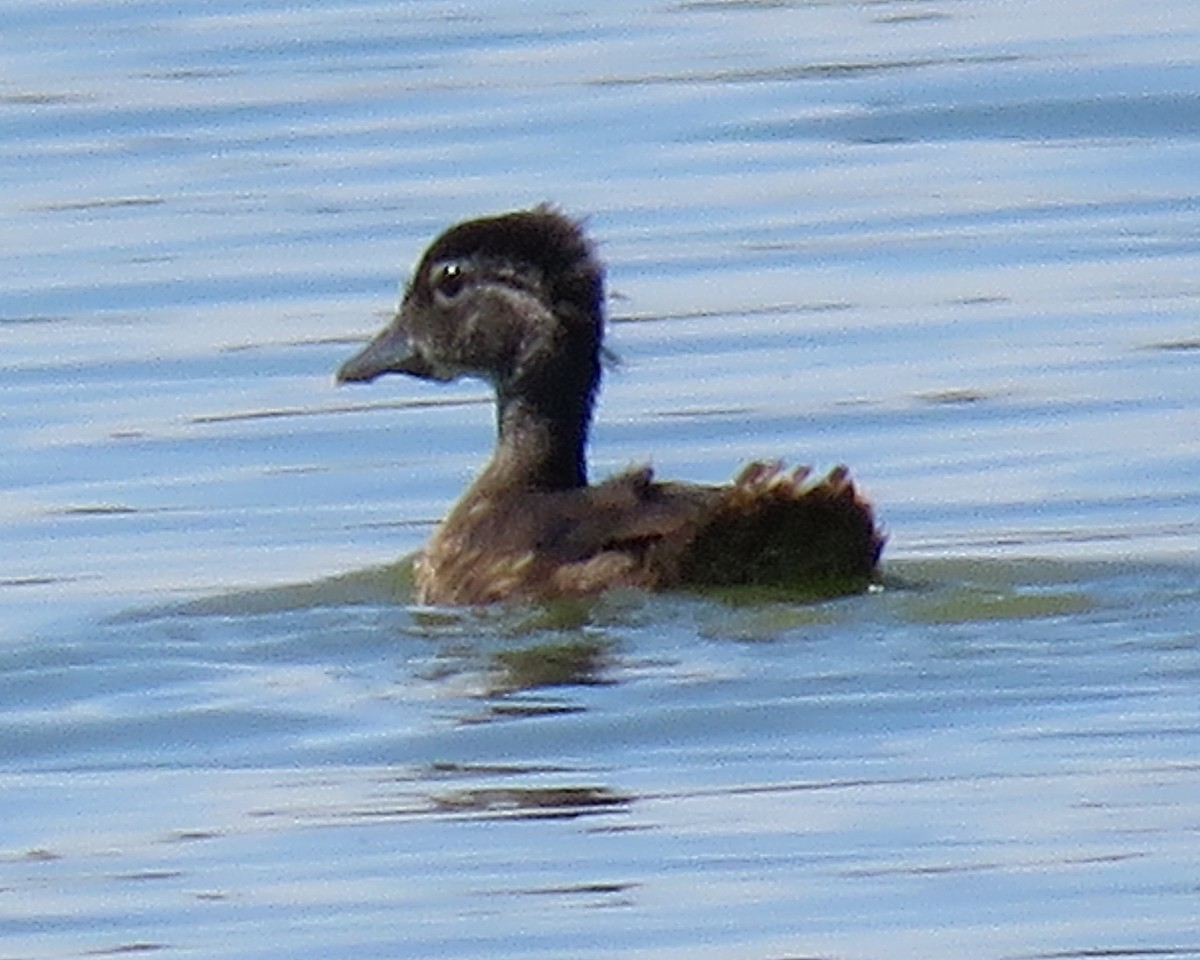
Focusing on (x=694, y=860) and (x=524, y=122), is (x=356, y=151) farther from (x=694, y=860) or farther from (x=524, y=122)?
(x=694, y=860)

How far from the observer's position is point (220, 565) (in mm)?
14898

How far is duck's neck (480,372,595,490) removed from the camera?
→ 14594 mm

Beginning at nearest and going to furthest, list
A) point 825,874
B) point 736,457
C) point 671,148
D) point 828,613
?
point 825,874 < point 828,613 < point 736,457 < point 671,148

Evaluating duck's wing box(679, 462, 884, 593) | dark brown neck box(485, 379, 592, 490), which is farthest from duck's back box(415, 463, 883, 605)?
dark brown neck box(485, 379, 592, 490)

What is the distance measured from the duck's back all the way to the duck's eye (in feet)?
3.21

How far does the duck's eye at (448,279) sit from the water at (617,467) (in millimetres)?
831

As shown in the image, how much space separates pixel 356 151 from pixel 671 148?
146 cm

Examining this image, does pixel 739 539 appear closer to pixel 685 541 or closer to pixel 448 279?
pixel 685 541

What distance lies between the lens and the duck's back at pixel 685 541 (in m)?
13.1

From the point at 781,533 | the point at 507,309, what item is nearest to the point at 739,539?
the point at 781,533

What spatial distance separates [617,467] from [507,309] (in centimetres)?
206

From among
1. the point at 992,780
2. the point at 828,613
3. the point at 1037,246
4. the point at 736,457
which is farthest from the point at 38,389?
the point at 992,780

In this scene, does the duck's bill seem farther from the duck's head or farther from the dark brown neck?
the dark brown neck

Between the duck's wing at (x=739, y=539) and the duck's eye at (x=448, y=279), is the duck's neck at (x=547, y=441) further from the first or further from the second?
the duck's wing at (x=739, y=539)
